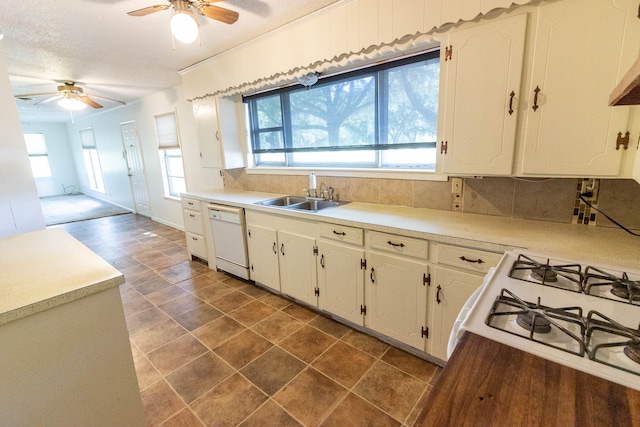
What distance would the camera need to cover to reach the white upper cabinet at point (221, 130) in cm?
350

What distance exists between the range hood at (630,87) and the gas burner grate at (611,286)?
0.62m

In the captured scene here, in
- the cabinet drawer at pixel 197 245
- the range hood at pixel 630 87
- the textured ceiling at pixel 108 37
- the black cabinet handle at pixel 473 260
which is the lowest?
the cabinet drawer at pixel 197 245

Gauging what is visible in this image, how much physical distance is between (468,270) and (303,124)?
7.37 feet

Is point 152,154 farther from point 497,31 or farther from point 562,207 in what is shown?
point 562,207

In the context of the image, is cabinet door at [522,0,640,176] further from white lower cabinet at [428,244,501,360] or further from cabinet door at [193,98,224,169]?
cabinet door at [193,98,224,169]

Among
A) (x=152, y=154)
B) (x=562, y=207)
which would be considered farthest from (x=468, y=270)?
(x=152, y=154)

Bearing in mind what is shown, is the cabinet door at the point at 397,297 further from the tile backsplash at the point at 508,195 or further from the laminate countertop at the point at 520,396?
the laminate countertop at the point at 520,396

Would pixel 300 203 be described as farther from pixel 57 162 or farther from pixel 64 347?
pixel 57 162

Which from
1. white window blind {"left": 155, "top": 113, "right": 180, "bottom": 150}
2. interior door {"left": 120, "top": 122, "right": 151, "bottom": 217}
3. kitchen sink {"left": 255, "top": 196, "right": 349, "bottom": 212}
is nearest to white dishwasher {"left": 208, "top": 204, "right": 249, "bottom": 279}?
kitchen sink {"left": 255, "top": 196, "right": 349, "bottom": 212}

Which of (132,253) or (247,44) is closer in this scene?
(247,44)

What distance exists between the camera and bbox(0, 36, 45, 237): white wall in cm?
229

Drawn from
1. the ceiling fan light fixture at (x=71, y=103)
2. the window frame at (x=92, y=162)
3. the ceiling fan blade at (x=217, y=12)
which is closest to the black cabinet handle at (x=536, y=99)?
the ceiling fan blade at (x=217, y=12)

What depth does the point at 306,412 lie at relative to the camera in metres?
1.64

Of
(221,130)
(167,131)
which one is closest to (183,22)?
(221,130)
